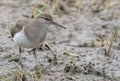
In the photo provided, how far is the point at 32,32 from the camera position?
7.51 metres

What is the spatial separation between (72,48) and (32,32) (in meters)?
1.40

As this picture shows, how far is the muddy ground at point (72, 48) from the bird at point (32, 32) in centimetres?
40

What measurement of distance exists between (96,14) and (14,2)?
6.31 feet

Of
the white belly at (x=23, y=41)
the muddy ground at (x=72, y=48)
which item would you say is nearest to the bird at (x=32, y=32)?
the white belly at (x=23, y=41)

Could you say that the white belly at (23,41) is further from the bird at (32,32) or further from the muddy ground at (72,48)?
the muddy ground at (72,48)

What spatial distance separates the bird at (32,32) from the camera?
7355 millimetres

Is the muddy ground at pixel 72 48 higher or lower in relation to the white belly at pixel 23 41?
lower

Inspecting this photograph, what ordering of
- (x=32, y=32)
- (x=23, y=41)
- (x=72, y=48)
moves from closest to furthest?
(x=23, y=41), (x=32, y=32), (x=72, y=48)

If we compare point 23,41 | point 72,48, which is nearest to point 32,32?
point 23,41

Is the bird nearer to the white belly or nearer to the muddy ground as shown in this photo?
the white belly

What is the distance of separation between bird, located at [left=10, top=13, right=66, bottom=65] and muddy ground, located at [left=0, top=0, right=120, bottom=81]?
1.30 feet

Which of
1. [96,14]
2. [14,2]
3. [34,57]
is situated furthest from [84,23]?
[34,57]

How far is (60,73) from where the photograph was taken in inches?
295

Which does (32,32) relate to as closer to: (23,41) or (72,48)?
(23,41)
